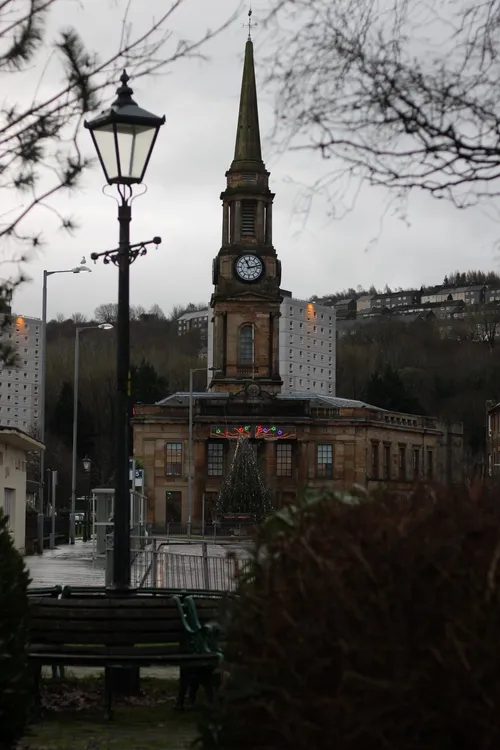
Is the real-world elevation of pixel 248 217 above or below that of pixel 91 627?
above

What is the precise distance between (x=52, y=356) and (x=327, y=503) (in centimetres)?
15926

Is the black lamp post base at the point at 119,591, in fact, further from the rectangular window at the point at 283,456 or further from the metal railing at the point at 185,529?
the rectangular window at the point at 283,456

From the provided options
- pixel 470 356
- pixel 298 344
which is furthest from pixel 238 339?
pixel 298 344

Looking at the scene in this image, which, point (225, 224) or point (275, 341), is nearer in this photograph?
point (225, 224)

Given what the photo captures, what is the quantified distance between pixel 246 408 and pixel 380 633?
9906 centimetres

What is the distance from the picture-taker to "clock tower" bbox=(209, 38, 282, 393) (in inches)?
4119

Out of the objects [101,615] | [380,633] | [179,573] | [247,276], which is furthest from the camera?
[247,276]

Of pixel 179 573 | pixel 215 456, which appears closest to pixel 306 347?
pixel 215 456

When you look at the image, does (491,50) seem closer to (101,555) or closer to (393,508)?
(393,508)

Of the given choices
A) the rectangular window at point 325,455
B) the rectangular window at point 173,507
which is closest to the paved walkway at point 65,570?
the rectangular window at point 173,507

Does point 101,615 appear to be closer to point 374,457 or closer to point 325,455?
point 325,455

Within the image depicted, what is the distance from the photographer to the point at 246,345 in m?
108

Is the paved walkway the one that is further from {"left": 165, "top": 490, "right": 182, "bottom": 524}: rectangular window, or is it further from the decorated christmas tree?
{"left": 165, "top": 490, "right": 182, "bottom": 524}: rectangular window

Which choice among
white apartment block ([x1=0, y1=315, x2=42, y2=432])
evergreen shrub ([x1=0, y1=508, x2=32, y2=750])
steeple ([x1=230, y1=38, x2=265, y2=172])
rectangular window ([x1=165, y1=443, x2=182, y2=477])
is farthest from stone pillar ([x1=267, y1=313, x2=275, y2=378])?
evergreen shrub ([x1=0, y1=508, x2=32, y2=750])
